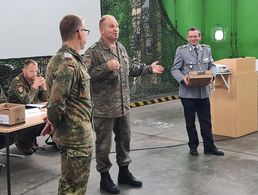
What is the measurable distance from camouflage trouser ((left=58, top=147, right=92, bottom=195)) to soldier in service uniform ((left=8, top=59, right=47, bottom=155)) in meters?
1.79

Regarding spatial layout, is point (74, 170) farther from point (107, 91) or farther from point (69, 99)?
point (107, 91)

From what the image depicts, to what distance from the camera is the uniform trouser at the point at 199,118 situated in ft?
15.1

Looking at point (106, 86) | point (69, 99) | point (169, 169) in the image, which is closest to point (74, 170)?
point (69, 99)

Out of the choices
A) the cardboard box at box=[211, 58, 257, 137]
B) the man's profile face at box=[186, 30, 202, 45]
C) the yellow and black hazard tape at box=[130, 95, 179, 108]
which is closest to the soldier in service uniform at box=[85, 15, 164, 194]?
the man's profile face at box=[186, 30, 202, 45]

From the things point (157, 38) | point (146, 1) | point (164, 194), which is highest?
point (146, 1)

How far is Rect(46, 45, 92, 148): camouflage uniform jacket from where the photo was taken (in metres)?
2.44

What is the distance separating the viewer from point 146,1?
9266mm

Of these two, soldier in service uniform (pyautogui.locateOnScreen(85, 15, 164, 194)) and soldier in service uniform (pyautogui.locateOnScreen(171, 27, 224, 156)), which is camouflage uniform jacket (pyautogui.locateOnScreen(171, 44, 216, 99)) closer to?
soldier in service uniform (pyautogui.locateOnScreen(171, 27, 224, 156))

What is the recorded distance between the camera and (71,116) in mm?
2551

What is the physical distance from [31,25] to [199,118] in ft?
10.7

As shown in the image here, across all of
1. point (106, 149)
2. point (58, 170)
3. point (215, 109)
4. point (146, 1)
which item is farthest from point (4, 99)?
point (146, 1)

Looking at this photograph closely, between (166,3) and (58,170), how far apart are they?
6.60m

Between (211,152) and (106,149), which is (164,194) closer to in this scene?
(106,149)

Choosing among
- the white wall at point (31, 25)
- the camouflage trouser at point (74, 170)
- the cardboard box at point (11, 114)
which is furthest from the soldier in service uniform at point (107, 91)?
the white wall at point (31, 25)
